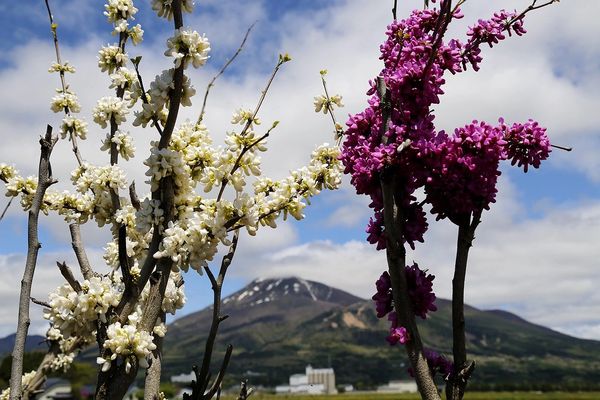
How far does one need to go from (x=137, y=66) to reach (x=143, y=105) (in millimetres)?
367

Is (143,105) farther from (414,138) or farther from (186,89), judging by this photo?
(414,138)

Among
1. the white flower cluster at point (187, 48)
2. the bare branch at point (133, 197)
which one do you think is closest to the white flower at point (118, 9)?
the bare branch at point (133, 197)

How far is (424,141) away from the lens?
3.81 m

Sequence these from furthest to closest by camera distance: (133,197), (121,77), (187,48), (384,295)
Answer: (121,77) → (133,197) → (384,295) → (187,48)

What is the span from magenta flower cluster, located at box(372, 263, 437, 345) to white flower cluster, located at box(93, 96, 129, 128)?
321 centimetres

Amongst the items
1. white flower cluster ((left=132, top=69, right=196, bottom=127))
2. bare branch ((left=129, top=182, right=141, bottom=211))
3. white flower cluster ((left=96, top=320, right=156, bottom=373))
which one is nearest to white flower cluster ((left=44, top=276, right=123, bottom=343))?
white flower cluster ((left=96, top=320, right=156, bottom=373))

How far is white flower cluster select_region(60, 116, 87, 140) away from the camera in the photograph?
642cm

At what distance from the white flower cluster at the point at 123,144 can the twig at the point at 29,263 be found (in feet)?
3.42

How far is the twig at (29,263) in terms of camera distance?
4305 mm

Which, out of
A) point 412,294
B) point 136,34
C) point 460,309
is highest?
point 136,34

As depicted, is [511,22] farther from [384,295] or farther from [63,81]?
[63,81]


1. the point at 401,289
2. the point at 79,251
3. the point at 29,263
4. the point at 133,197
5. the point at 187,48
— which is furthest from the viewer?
the point at 79,251

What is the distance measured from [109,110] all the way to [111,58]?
70cm

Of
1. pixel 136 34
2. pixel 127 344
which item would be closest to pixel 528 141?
pixel 127 344
